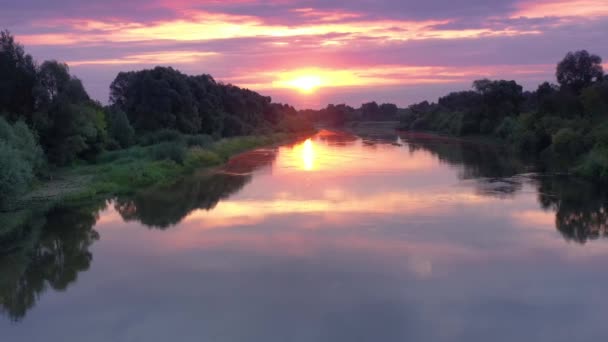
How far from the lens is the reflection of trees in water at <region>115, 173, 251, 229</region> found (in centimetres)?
2106

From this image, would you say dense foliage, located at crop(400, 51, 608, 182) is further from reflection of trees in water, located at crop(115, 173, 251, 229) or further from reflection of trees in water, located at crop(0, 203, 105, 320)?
reflection of trees in water, located at crop(0, 203, 105, 320)

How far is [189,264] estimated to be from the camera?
48.9 ft

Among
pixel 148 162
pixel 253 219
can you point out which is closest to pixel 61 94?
pixel 148 162

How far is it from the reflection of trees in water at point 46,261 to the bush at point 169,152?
41.5 ft

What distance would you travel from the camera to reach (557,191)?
25062mm

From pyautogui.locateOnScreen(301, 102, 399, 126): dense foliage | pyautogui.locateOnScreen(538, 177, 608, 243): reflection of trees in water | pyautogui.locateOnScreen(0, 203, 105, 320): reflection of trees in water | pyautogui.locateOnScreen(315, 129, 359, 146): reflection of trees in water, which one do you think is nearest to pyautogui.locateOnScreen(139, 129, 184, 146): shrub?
pyautogui.locateOnScreen(0, 203, 105, 320): reflection of trees in water

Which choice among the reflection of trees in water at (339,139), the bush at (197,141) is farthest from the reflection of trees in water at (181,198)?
the reflection of trees in water at (339,139)

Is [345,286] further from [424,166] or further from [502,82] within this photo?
[502,82]

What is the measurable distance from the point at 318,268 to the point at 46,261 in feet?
22.8

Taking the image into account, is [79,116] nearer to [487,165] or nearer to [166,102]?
[166,102]

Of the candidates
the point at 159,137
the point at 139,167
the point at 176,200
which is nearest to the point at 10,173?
the point at 176,200

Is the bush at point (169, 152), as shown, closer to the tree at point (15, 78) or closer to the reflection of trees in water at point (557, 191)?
the tree at point (15, 78)

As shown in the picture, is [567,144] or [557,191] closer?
[557,191]

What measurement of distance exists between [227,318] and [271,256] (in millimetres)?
4218
